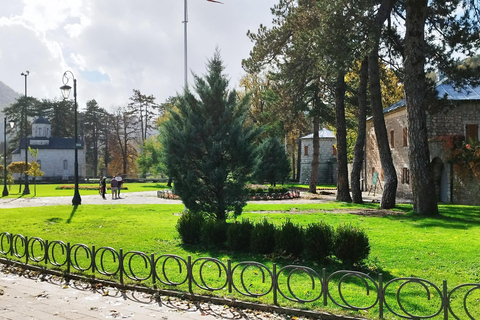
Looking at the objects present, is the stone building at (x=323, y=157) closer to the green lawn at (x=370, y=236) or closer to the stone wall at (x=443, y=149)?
the stone wall at (x=443, y=149)

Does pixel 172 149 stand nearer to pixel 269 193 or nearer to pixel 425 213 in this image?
pixel 425 213

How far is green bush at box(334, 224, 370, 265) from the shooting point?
923cm

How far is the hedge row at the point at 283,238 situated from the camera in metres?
9.31

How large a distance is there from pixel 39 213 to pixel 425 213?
16.9m

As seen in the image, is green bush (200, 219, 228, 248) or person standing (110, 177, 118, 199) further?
person standing (110, 177, 118, 199)

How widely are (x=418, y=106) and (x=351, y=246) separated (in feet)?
37.6

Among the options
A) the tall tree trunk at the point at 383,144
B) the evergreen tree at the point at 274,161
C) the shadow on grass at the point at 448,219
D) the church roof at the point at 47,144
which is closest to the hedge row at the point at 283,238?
the shadow on grass at the point at 448,219

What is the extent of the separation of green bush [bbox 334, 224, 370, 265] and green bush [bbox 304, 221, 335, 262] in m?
0.28

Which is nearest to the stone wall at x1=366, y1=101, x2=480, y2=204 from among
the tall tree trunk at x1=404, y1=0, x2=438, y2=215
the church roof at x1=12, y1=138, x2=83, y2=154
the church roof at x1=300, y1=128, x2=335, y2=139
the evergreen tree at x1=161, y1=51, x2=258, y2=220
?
the tall tree trunk at x1=404, y1=0, x2=438, y2=215

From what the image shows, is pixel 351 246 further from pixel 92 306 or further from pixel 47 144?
pixel 47 144

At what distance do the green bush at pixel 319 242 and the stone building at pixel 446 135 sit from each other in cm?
1562

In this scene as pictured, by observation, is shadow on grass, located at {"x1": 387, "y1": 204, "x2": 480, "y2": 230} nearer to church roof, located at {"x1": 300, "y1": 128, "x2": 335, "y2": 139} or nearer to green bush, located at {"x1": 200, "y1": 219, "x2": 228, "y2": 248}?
green bush, located at {"x1": 200, "y1": 219, "x2": 228, "y2": 248}

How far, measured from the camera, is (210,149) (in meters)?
13.1

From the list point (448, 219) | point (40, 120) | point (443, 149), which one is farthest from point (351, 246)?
point (40, 120)
